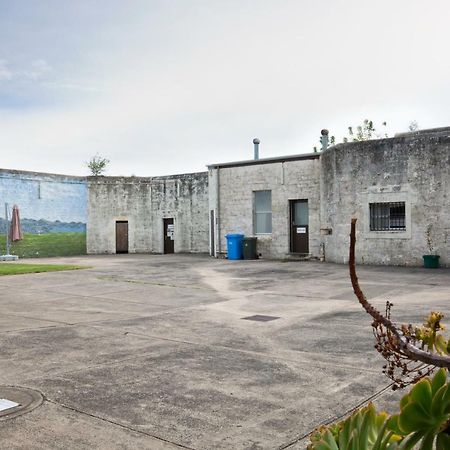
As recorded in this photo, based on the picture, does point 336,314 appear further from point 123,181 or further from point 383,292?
point 123,181

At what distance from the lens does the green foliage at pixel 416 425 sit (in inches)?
38.4

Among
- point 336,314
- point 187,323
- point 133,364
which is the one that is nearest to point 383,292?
point 336,314

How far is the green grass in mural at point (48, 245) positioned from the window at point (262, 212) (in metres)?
10.5

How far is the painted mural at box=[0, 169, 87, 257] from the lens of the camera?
24812 millimetres

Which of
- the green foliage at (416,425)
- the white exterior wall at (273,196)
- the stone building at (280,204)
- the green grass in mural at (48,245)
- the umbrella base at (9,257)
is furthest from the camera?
the green grass in mural at (48,245)

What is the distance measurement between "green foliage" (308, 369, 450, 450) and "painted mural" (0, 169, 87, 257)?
84.4 feet

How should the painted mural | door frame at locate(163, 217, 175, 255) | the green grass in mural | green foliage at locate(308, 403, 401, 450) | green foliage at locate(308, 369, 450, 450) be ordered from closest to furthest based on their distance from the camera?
green foliage at locate(308, 369, 450, 450) < green foliage at locate(308, 403, 401, 450) < the painted mural < the green grass in mural < door frame at locate(163, 217, 175, 255)

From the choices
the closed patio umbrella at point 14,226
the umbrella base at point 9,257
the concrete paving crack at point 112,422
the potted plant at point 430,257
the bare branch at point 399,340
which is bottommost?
the concrete paving crack at point 112,422

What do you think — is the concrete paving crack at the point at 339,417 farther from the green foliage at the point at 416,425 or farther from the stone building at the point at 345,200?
the stone building at the point at 345,200

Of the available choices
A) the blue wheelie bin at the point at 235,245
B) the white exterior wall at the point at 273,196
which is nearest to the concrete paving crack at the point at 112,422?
the white exterior wall at the point at 273,196

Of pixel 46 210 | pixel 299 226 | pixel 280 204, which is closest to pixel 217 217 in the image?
pixel 280 204

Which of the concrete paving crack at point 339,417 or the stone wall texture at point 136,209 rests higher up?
the stone wall texture at point 136,209

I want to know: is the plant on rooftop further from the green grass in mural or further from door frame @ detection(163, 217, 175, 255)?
door frame @ detection(163, 217, 175, 255)

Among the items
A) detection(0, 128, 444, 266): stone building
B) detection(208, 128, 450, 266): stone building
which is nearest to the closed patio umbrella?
detection(0, 128, 444, 266): stone building
